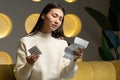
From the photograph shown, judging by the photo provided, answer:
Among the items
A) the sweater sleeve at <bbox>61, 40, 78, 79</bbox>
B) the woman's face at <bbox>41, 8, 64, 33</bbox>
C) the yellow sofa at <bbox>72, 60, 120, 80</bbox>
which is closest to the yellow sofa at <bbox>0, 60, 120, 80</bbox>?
the yellow sofa at <bbox>72, 60, 120, 80</bbox>

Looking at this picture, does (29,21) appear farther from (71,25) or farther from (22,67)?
(22,67)

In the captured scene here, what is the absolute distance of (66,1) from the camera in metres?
2.72

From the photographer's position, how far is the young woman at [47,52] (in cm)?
144

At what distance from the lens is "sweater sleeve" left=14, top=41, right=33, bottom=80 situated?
1375 mm

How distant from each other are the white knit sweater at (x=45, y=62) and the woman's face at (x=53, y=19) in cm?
8

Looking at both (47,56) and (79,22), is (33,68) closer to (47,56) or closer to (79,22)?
(47,56)

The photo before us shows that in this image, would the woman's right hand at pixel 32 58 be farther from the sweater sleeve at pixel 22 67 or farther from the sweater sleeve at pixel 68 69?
the sweater sleeve at pixel 68 69

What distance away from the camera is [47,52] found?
1.52 m

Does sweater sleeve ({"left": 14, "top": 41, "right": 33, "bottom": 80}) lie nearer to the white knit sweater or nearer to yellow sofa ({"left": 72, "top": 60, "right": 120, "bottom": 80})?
the white knit sweater

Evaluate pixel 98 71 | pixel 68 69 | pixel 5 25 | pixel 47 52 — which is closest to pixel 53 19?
pixel 47 52

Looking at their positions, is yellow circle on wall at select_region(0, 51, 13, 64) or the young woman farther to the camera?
yellow circle on wall at select_region(0, 51, 13, 64)

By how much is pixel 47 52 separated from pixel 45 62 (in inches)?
2.5

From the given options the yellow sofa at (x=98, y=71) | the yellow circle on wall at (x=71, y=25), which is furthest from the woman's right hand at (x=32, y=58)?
the yellow circle on wall at (x=71, y=25)

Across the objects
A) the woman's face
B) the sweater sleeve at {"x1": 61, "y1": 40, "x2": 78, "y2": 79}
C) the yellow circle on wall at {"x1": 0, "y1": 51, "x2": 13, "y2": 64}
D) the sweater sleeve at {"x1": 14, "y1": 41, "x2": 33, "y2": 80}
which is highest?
the woman's face
